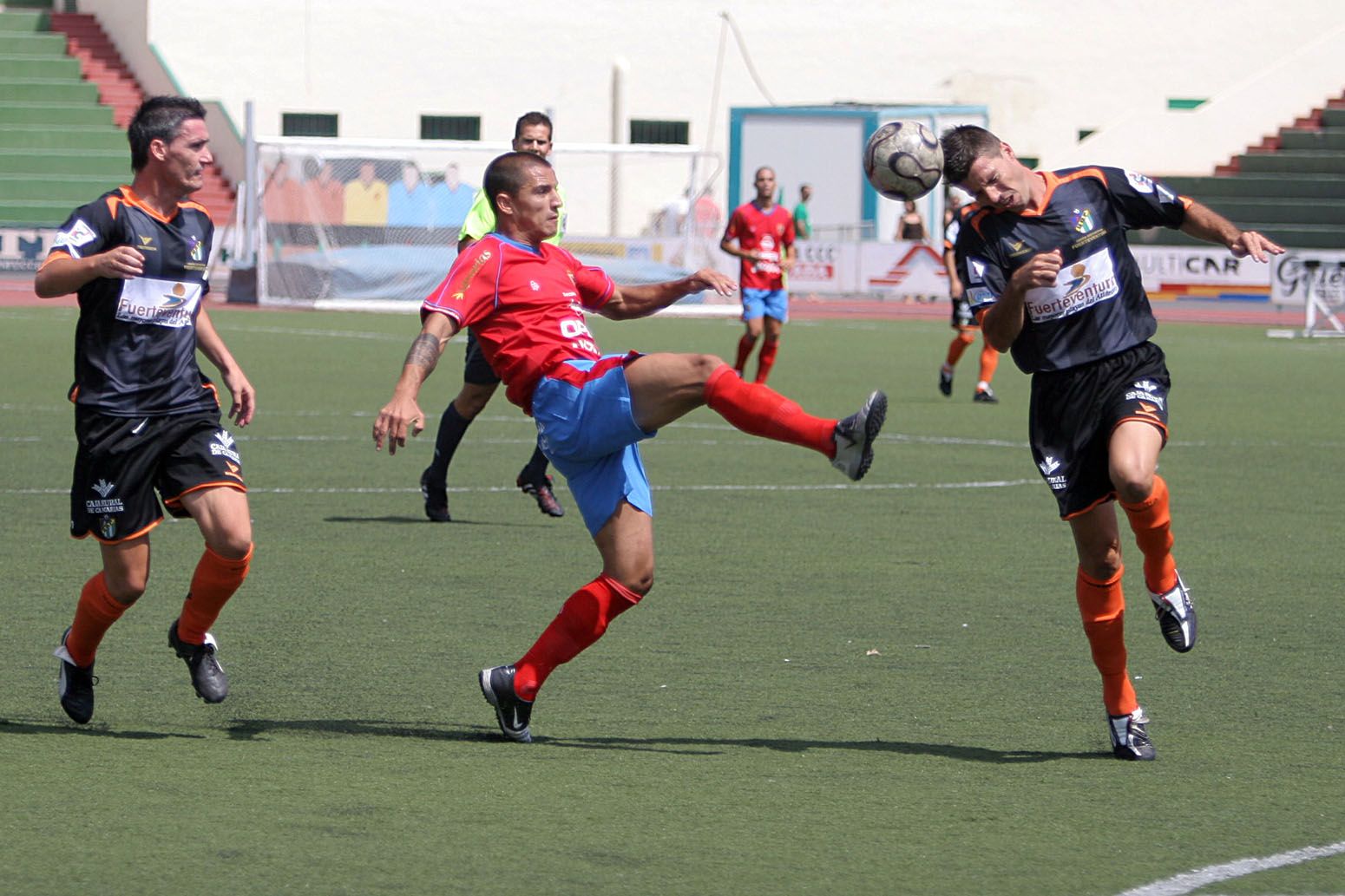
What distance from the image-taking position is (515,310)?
19.8 ft

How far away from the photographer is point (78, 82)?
139 ft

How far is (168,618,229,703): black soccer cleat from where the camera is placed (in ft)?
20.1

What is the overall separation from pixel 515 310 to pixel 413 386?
0.58m

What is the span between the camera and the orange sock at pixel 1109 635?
5.80 metres

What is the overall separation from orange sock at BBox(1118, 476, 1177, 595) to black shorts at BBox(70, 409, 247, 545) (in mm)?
2676

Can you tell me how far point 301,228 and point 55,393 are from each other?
15.6m

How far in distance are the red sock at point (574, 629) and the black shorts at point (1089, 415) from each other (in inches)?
51.9

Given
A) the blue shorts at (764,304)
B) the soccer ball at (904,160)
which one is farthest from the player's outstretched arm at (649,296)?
the blue shorts at (764,304)

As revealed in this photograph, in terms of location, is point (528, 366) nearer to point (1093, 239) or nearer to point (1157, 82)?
point (1093, 239)

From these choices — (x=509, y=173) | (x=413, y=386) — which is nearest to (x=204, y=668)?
(x=413, y=386)

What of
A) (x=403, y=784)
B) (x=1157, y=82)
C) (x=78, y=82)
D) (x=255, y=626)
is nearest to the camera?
(x=403, y=784)

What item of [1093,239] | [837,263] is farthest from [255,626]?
[837,263]

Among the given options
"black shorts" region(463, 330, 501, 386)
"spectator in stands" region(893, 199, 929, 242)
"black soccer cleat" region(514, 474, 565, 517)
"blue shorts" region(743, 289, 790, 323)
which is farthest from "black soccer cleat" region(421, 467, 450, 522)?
"spectator in stands" region(893, 199, 929, 242)

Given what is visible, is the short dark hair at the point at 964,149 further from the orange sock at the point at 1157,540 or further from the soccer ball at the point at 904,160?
the orange sock at the point at 1157,540
